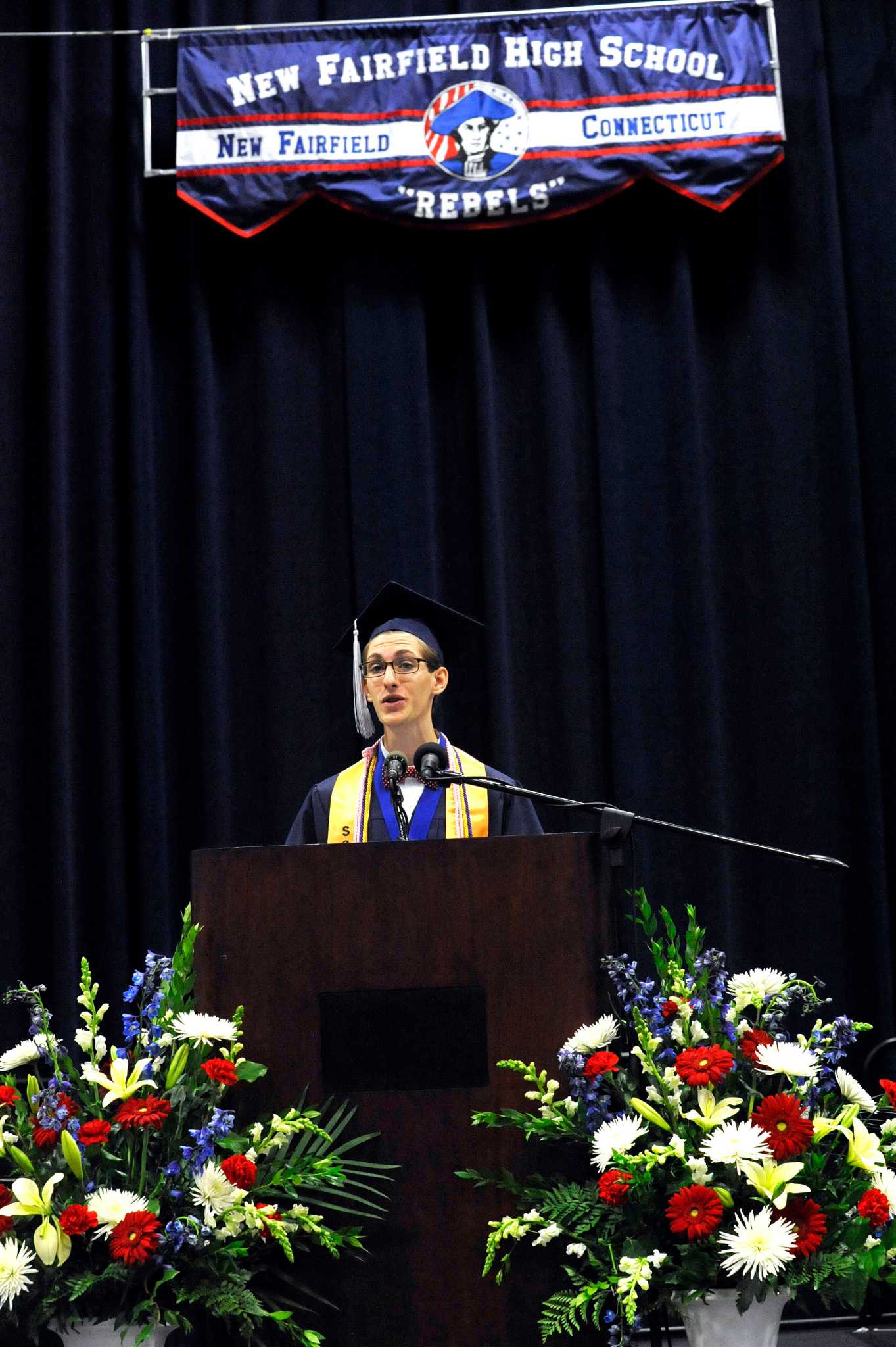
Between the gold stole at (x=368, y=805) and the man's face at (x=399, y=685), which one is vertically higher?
the man's face at (x=399, y=685)

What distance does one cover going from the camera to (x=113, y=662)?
13.3ft

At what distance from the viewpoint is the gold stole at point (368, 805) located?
3.15m

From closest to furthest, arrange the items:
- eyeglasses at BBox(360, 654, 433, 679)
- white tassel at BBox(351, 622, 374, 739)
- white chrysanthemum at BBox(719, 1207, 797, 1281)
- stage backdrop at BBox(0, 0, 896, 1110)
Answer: white chrysanthemum at BBox(719, 1207, 797, 1281) → white tassel at BBox(351, 622, 374, 739) → eyeglasses at BBox(360, 654, 433, 679) → stage backdrop at BBox(0, 0, 896, 1110)

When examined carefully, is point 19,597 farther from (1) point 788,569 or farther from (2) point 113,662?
(1) point 788,569

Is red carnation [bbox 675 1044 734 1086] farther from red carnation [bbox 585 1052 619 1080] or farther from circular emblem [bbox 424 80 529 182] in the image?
circular emblem [bbox 424 80 529 182]

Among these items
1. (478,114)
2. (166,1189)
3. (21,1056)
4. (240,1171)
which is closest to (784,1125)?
(240,1171)

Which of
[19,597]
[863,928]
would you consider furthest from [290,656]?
[863,928]

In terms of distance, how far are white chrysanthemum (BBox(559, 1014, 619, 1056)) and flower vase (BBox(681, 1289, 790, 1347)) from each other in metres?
0.34

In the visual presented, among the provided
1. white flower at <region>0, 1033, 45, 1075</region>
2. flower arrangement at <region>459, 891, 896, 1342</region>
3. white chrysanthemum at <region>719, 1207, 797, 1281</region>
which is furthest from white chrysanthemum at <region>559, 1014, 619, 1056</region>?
white flower at <region>0, 1033, 45, 1075</region>

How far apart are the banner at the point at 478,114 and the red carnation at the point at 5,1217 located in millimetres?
2986

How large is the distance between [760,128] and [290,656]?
2058 mm

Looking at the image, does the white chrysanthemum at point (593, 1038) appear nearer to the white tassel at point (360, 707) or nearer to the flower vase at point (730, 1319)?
the flower vase at point (730, 1319)

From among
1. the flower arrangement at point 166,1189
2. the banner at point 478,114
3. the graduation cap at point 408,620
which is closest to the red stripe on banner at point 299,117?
the banner at point 478,114

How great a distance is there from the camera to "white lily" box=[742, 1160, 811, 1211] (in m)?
Answer: 1.84
